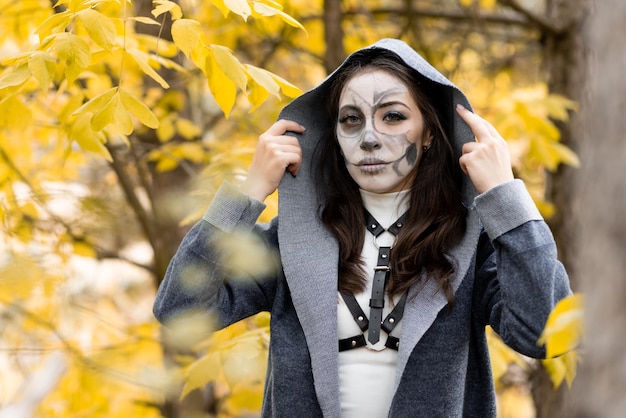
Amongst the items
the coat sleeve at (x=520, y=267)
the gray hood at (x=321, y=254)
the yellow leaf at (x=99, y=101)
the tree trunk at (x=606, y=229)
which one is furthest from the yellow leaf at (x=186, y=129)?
the tree trunk at (x=606, y=229)

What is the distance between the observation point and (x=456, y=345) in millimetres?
2025

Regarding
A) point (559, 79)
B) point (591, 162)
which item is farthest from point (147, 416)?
point (591, 162)

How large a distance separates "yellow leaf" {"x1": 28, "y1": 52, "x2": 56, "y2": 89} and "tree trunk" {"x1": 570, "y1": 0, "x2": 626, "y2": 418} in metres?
1.46

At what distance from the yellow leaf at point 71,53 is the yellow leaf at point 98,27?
44 mm

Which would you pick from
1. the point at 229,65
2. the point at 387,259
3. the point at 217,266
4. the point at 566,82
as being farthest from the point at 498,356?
the point at 566,82

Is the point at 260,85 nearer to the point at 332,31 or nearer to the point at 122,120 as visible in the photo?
the point at 122,120

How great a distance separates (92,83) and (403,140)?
2.00m

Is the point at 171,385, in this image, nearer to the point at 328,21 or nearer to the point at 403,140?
the point at 403,140

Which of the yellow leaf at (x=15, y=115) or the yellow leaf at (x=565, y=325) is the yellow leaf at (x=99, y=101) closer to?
the yellow leaf at (x=15, y=115)

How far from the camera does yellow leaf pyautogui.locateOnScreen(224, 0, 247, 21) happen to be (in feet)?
6.23

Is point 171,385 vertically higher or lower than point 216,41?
lower

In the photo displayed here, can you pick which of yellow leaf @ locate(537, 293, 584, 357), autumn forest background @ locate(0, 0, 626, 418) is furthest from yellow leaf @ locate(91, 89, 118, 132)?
yellow leaf @ locate(537, 293, 584, 357)

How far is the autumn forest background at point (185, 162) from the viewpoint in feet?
3.10

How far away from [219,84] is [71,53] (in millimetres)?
397
